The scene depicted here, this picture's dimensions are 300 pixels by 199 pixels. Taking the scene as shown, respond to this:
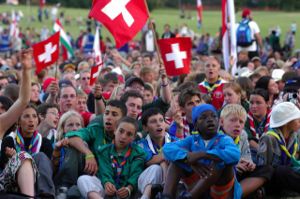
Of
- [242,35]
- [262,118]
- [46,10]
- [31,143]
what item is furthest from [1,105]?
[46,10]

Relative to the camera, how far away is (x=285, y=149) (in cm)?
890

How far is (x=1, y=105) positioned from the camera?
925cm

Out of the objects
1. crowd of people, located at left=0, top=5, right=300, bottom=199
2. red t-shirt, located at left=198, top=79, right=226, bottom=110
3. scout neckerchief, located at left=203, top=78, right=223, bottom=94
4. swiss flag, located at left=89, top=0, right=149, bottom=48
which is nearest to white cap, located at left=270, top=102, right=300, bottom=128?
crowd of people, located at left=0, top=5, right=300, bottom=199

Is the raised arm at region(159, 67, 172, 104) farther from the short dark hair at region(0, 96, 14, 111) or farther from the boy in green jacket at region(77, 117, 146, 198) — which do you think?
the short dark hair at region(0, 96, 14, 111)

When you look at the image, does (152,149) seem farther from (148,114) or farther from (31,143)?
(31,143)

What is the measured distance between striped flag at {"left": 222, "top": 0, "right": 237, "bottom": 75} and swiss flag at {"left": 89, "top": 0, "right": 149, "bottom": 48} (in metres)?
3.85

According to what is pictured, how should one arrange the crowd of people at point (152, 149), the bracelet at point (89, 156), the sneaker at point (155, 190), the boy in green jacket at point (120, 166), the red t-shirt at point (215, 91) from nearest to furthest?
1. the crowd of people at point (152, 149)
2. the sneaker at point (155, 190)
3. the boy in green jacket at point (120, 166)
4. the bracelet at point (89, 156)
5. the red t-shirt at point (215, 91)

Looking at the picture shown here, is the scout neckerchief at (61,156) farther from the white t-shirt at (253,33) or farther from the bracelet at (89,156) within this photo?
the white t-shirt at (253,33)

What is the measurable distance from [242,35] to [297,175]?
11681 mm

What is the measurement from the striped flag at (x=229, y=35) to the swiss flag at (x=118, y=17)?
152 inches

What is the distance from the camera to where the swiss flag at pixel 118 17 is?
1095cm

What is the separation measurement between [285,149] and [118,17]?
10.9 ft

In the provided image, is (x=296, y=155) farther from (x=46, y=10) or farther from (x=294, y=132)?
(x=46, y=10)

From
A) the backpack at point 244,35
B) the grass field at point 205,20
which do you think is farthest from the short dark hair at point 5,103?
the grass field at point 205,20
